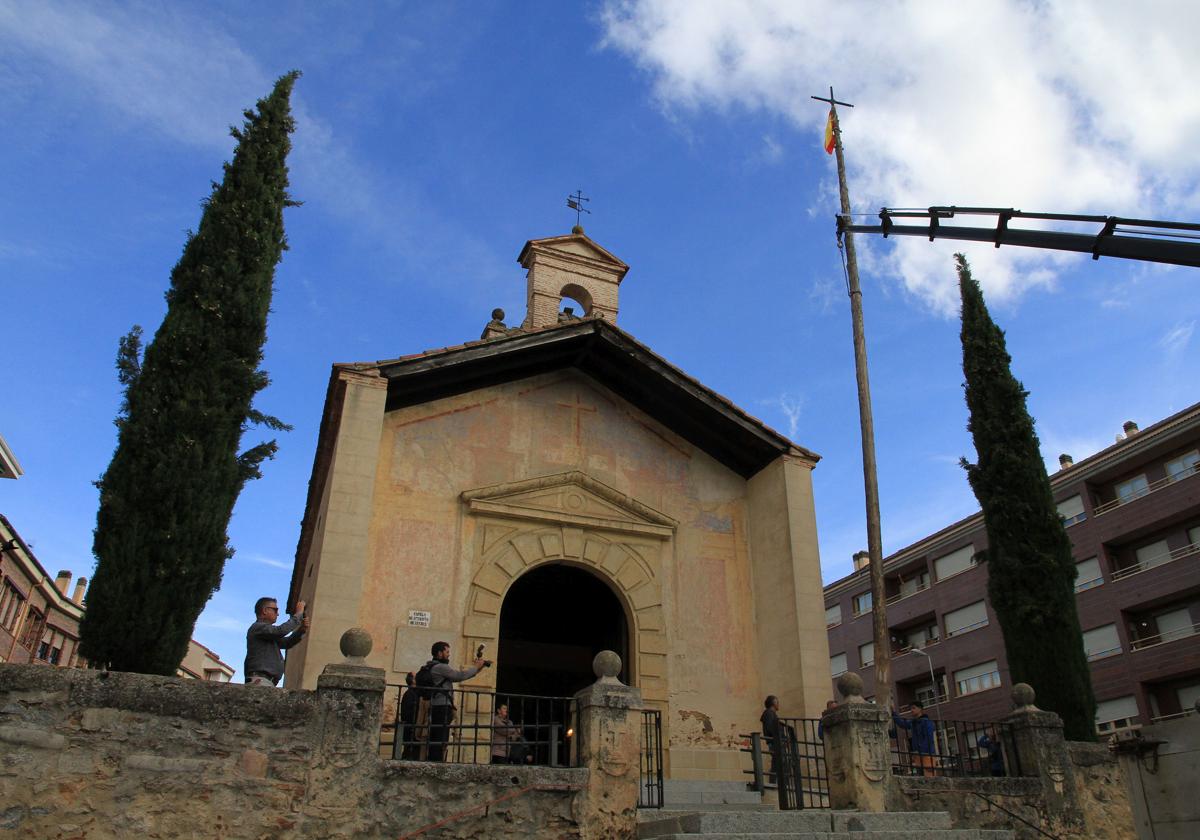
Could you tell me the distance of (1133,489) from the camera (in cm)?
2967

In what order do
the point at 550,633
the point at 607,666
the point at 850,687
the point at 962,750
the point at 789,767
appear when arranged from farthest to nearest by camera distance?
the point at 550,633 < the point at 962,750 < the point at 789,767 < the point at 850,687 < the point at 607,666

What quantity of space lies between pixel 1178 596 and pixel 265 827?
27488mm

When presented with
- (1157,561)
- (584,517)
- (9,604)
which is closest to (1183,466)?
(1157,561)

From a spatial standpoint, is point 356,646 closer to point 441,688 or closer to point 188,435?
point 441,688

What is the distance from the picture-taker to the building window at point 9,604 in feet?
99.2

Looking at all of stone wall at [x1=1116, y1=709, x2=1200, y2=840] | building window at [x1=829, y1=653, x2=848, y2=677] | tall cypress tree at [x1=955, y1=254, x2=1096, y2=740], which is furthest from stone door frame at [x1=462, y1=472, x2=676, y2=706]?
building window at [x1=829, y1=653, x2=848, y2=677]

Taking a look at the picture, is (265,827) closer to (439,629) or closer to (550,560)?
(439,629)

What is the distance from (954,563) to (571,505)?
26127 mm

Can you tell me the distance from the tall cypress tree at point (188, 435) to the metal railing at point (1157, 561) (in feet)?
88.5

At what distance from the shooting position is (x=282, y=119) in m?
11.6

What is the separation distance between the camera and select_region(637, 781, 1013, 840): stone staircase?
25.7 feet

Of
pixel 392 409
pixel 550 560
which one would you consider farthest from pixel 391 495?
pixel 550 560

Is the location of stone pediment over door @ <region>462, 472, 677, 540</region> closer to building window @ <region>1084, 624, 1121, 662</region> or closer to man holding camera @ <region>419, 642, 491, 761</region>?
man holding camera @ <region>419, 642, 491, 761</region>

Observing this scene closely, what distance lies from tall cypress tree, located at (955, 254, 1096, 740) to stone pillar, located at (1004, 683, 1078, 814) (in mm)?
1648
